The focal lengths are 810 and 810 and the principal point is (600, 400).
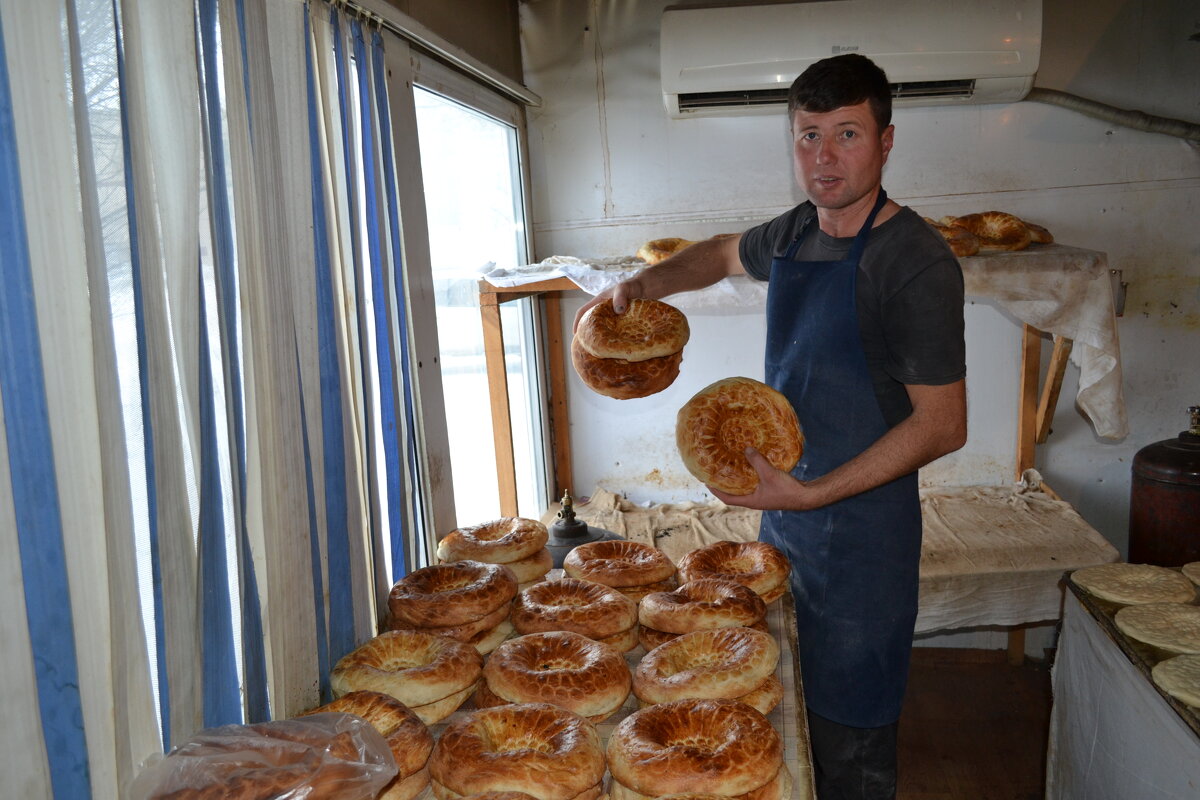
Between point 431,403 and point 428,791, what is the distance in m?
1.36

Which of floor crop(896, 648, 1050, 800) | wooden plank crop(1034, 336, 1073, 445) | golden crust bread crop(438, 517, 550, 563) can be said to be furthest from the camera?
wooden plank crop(1034, 336, 1073, 445)

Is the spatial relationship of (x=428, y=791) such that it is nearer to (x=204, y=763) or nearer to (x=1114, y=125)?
(x=204, y=763)

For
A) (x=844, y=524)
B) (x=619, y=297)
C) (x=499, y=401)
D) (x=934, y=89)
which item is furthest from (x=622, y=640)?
(x=934, y=89)

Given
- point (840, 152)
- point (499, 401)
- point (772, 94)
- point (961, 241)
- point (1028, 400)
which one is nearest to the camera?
point (840, 152)

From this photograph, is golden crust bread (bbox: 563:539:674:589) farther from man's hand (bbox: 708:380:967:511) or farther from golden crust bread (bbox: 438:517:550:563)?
man's hand (bbox: 708:380:967:511)

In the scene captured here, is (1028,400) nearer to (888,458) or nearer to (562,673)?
(888,458)

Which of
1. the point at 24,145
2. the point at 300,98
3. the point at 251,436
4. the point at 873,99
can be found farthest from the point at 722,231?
the point at 24,145

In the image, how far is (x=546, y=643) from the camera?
197 cm

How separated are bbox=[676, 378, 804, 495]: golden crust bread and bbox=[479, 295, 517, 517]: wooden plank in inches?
66.8

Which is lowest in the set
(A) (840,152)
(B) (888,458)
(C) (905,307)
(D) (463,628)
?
(D) (463,628)

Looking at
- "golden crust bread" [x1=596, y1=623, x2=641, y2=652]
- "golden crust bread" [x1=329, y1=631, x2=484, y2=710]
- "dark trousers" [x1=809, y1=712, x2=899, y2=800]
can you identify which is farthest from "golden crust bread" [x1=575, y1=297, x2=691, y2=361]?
"dark trousers" [x1=809, y1=712, x2=899, y2=800]

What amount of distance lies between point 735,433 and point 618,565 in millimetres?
609

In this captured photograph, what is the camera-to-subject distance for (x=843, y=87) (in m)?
1.97

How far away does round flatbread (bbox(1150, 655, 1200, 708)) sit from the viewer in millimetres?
1992
